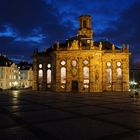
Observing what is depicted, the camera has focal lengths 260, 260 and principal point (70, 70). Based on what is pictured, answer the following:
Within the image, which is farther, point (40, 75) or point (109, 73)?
point (40, 75)

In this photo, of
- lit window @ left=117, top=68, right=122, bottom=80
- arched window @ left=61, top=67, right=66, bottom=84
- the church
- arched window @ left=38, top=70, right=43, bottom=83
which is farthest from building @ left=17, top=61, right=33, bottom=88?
lit window @ left=117, top=68, right=122, bottom=80

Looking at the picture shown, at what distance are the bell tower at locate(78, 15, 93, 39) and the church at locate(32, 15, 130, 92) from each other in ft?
36.3

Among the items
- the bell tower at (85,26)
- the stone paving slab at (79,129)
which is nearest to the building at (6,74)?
the bell tower at (85,26)

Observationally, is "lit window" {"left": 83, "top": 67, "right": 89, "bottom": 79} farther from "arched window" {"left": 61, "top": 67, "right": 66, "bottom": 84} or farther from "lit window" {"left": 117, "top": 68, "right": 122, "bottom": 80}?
"lit window" {"left": 117, "top": 68, "right": 122, "bottom": 80}

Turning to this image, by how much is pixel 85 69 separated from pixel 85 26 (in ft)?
90.1

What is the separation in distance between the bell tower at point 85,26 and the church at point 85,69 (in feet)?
36.3

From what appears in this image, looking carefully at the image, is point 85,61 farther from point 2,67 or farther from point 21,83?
point 21,83

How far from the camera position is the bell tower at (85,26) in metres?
96.0

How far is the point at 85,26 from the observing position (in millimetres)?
97500

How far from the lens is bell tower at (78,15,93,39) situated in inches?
3780

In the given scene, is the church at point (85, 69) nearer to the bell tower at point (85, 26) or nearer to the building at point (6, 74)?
the bell tower at point (85, 26)

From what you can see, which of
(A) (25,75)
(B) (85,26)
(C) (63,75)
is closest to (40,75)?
(C) (63,75)

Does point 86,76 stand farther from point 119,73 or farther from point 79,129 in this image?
point 79,129

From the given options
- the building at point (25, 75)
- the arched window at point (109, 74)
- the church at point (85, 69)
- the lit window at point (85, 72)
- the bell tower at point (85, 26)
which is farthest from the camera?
the building at point (25, 75)
